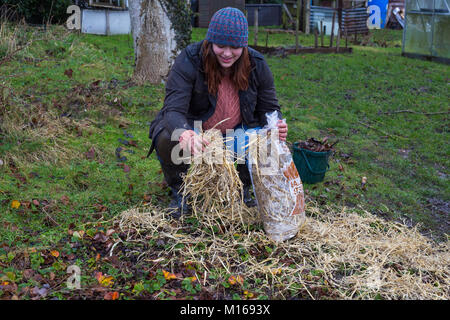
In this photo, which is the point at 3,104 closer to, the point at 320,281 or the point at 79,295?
the point at 79,295

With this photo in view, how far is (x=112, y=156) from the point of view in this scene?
5098 millimetres

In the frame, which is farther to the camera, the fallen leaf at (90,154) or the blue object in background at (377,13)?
the blue object in background at (377,13)

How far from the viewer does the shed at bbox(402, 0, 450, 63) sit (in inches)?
481

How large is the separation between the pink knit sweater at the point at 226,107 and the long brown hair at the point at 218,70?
6 cm

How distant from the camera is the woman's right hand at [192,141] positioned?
329cm

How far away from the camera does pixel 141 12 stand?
22.2ft

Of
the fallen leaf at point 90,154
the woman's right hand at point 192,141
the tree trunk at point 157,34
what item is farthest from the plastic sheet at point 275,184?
the tree trunk at point 157,34

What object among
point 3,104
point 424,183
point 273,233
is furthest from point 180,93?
point 424,183

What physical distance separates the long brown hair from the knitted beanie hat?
0.48 feet

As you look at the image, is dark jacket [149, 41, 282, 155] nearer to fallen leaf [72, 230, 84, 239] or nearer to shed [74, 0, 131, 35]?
fallen leaf [72, 230, 84, 239]

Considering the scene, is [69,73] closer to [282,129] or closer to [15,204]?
[15,204]

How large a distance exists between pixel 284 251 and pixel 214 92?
137 cm

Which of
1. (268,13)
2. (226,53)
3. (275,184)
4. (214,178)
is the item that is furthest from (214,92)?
(268,13)

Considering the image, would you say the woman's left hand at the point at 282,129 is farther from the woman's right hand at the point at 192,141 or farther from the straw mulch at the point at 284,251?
the woman's right hand at the point at 192,141
